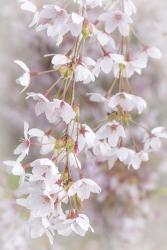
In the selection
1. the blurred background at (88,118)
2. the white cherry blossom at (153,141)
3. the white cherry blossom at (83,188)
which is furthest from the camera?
the blurred background at (88,118)

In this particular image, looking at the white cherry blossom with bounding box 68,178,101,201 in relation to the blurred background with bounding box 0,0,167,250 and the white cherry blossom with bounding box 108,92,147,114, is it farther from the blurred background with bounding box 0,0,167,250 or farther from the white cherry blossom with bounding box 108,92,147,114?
the blurred background with bounding box 0,0,167,250

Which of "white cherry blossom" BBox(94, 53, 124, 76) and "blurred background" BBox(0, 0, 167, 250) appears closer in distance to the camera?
"white cherry blossom" BBox(94, 53, 124, 76)

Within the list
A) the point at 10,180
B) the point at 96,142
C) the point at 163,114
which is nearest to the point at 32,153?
the point at 10,180

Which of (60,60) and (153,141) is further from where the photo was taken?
(153,141)

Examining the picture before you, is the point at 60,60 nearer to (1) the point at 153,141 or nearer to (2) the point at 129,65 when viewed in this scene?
(2) the point at 129,65

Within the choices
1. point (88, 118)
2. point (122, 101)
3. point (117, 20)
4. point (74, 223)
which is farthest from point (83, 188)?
point (88, 118)

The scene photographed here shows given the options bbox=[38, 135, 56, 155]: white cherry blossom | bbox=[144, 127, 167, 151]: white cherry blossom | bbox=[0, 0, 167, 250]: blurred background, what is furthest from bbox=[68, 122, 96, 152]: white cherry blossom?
bbox=[0, 0, 167, 250]: blurred background

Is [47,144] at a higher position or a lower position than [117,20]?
lower

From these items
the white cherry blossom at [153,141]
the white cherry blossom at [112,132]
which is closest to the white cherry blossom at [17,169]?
the white cherry blossom at [112,132]

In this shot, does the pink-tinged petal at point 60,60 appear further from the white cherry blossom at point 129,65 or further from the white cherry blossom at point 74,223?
the white cherry blossom at point 74,223
